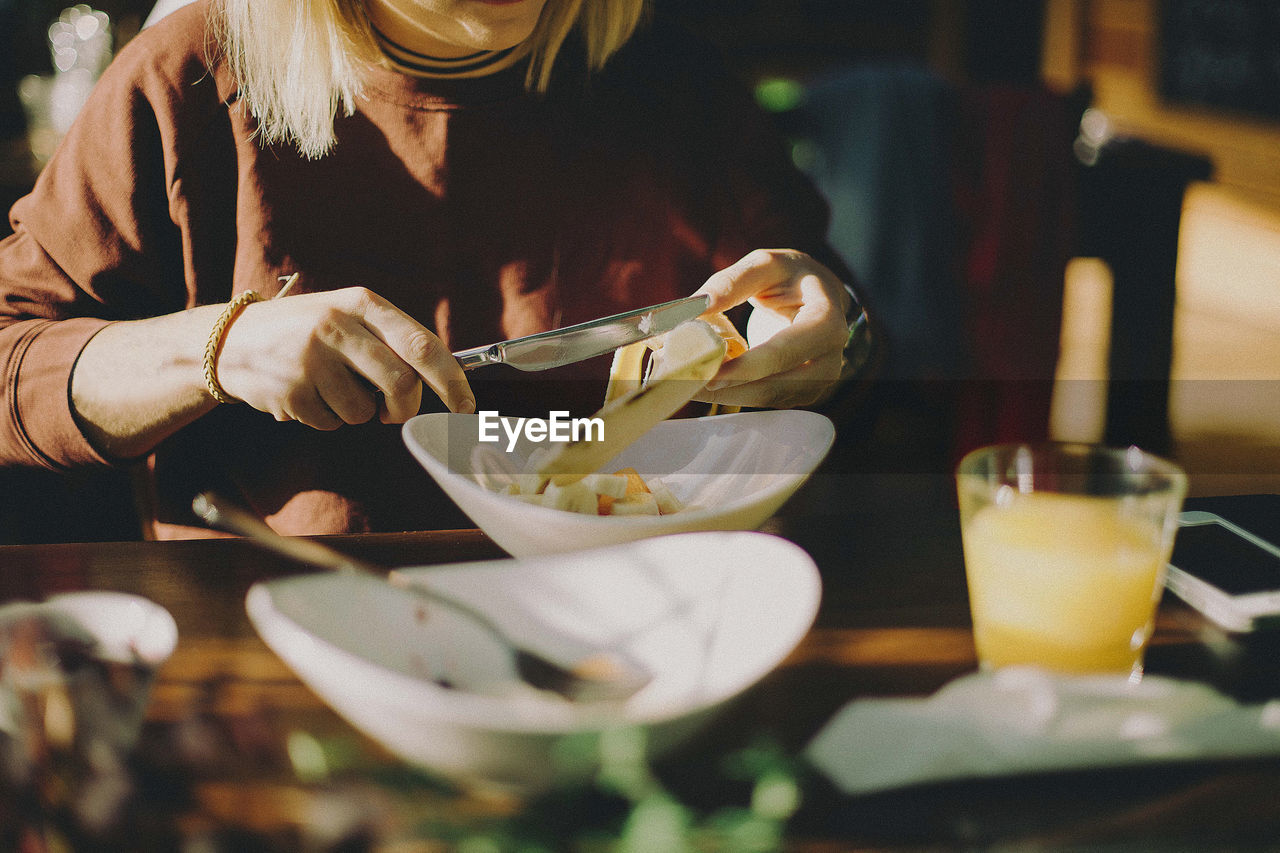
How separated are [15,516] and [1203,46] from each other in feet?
9.80

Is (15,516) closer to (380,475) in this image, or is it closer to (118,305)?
(118,305)

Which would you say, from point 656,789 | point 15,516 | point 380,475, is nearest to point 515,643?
point 656,789

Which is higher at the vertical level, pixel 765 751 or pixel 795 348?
pixel 795 348

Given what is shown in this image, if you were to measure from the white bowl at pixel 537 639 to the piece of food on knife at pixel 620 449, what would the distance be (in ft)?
0.26

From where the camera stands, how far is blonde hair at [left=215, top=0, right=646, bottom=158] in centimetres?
91

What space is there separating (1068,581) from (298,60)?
0.83 m

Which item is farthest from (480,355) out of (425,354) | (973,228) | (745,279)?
(973,228)

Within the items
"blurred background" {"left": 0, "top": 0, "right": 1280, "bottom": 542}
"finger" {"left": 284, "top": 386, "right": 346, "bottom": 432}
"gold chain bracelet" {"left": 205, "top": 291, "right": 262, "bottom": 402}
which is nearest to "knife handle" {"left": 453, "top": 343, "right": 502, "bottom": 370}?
"finger" {"left": 284, "top": 386, "right": 346, "bottom": 432}

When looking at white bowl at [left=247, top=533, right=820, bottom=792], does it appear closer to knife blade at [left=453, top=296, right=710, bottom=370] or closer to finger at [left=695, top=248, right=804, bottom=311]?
knife blade at [left=453, top=296, right=710, bottom=370]

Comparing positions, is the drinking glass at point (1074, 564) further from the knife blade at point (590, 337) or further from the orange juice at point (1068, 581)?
the knife blade at point (590, 337)

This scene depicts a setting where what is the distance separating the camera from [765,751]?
16.8 inches

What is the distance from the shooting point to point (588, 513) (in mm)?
579

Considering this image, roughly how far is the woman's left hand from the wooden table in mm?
187

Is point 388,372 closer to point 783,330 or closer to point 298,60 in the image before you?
point 783,330
